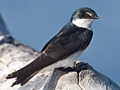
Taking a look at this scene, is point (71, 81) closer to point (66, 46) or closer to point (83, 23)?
point (66, 46)

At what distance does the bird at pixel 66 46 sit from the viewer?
3.46m

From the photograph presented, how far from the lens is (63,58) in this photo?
3.52 meters

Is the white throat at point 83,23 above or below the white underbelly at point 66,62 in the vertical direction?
above

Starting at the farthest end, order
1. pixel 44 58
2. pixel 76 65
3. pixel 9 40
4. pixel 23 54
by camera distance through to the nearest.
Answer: pixel 9 40
pixel 23 54
pixel 76 65
pixel 44 58

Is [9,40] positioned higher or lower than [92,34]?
lower

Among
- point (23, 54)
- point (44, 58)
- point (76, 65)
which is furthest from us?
point (23, 54)

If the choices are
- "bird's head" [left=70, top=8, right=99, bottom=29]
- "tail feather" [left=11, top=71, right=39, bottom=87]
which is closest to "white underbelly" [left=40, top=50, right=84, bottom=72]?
"tail feather" [left=11, top=71, right=39, bottom=87]

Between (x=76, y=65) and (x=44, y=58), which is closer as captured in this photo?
(x=44, y=58)

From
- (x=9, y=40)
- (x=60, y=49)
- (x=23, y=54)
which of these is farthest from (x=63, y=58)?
(x=9, y=40)

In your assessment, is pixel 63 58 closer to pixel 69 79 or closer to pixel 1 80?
pixel 69 79

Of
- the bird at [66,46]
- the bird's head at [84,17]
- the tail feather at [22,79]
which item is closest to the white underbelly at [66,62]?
the bird at [66,46]

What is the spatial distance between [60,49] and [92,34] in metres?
0.40

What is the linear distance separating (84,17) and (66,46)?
0.36 metres

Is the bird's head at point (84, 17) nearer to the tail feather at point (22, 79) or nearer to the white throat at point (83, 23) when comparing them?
the white throat at point (83, 23)
